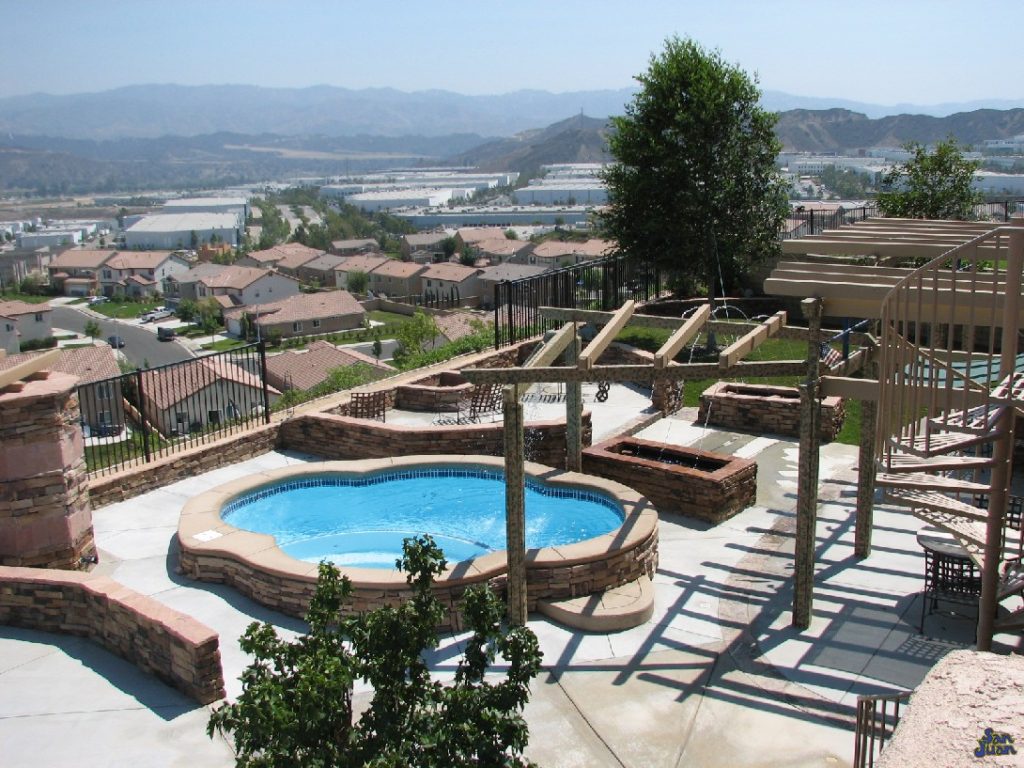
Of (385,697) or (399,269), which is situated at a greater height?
(385,697)

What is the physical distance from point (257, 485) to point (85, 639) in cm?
373

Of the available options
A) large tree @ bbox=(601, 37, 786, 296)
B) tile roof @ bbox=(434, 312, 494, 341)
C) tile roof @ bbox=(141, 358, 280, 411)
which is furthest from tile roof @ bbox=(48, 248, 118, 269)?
large tree @ bbox=(601, 37, 786, 296)

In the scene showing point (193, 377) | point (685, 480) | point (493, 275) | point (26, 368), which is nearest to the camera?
point (26, 368)

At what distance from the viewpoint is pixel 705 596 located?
31.7 feet

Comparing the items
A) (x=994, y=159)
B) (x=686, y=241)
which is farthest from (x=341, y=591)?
(x=994, y=159)

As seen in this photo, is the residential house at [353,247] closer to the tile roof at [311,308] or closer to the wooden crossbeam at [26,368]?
the tile roof at [311,308]

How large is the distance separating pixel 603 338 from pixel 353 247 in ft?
478

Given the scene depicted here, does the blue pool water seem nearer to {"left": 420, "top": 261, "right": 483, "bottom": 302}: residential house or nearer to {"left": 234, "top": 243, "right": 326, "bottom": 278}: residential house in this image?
{"left": 420, "top": 261, "right": 483, "bottom": 302}: residential house

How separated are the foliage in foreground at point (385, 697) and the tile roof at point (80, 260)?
457 ft

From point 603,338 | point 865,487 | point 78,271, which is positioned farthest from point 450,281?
point 865,487

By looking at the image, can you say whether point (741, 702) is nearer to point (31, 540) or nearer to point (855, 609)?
point (855, 609)

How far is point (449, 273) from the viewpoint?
10600 cm

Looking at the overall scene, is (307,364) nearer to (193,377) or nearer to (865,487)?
(193,377)

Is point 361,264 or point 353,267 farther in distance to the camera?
point 361,264
